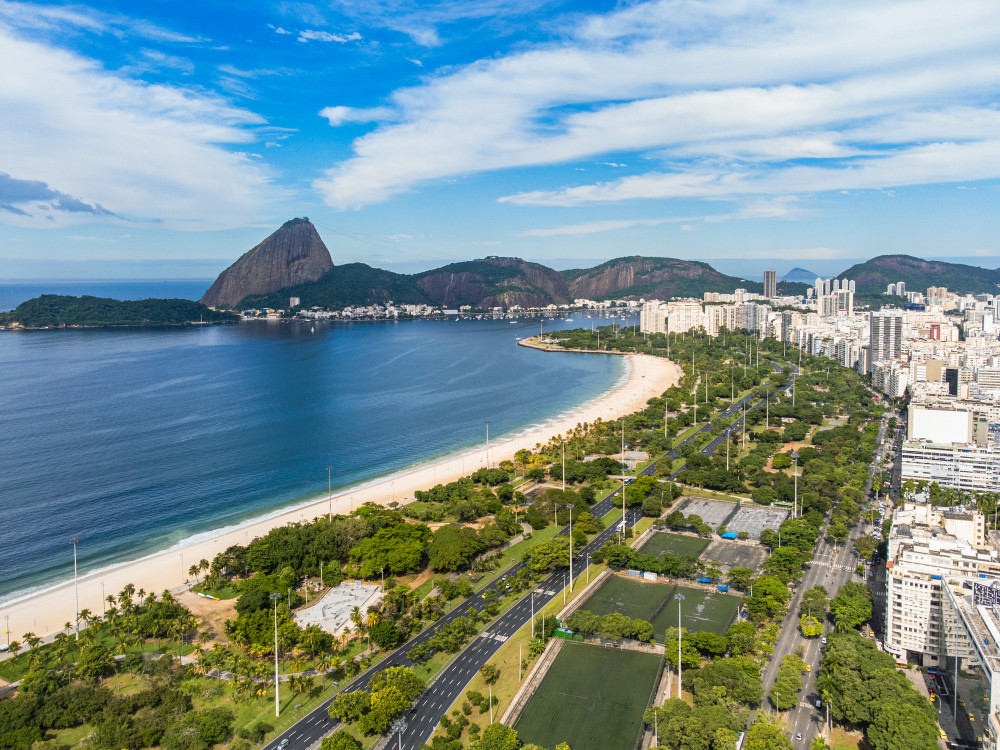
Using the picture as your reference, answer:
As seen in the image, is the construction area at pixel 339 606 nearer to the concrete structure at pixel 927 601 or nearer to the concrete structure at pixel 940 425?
the concrete structure at pixel 927 601

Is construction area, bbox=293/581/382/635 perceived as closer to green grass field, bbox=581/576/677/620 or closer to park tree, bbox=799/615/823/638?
green grass field, bbox=581/576/677/620

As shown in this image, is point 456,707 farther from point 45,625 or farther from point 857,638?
point 45,625

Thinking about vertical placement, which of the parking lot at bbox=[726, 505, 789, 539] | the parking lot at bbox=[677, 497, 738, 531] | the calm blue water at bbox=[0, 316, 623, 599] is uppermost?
the calm blue water at bbox=[0, 316, 623, 599]

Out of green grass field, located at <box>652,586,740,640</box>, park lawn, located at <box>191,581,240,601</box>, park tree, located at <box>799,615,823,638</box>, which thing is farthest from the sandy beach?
park tree, located at <box>799,615,823,638</box>

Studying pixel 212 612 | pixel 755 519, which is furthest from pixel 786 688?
pixel 212 612

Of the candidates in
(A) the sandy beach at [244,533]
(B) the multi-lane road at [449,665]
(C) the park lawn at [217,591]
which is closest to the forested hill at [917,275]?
(A) the sandy beach at [244,533]

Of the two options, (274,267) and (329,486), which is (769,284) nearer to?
(274,267)
